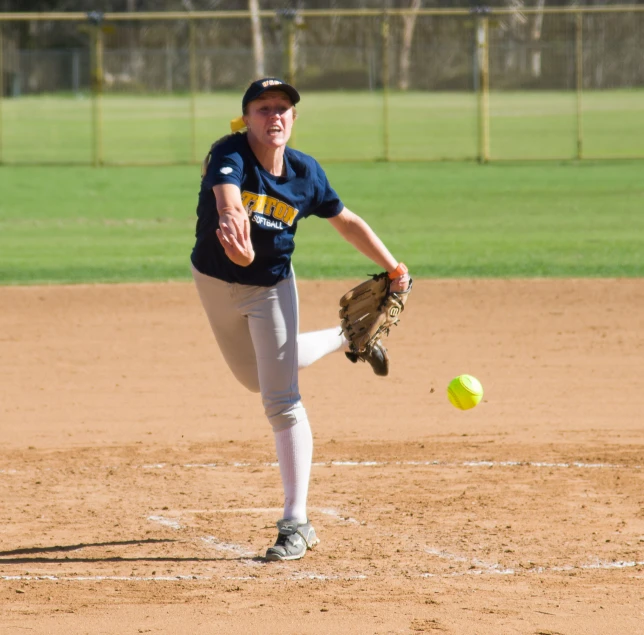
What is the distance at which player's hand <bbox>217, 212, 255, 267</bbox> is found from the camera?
419 centimetres

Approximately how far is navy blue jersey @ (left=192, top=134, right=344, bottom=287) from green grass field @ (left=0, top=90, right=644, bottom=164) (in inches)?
710

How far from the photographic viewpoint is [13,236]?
1550 centimetres

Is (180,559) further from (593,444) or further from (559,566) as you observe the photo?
(593,444)

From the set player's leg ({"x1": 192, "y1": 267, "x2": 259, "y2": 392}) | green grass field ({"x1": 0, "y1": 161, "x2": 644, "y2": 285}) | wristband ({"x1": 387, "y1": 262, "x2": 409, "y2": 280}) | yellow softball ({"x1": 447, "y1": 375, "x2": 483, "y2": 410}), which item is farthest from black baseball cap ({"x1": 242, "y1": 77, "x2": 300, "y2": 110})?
green grass field ({"x1": 0, "y1": 161, "x2": 644, "y2": 285})

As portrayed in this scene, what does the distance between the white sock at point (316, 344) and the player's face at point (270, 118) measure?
0.89 m

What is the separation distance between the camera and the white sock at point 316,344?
5031 millimetres

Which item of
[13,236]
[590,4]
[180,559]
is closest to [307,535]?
[180,559]

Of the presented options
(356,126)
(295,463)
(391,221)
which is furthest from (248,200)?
(356,126)

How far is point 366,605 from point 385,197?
15.4m

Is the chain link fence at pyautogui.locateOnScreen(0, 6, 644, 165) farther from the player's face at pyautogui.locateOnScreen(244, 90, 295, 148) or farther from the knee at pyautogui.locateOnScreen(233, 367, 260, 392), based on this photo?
the player's face at pyautogui.locateOnScreen(244, 90, 295, 148)

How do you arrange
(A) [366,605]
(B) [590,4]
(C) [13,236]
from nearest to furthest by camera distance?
1. (A) [366,605]
2. (C) [13,236]
3. (B) [590,4]

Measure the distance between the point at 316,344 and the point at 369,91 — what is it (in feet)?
111

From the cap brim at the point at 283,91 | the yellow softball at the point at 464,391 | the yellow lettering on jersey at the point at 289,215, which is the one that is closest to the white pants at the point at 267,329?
the yellow lettering on jersey at the point at 289,215

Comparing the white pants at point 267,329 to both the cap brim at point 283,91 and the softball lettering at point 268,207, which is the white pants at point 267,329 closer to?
the softball lettering at point 268,207
